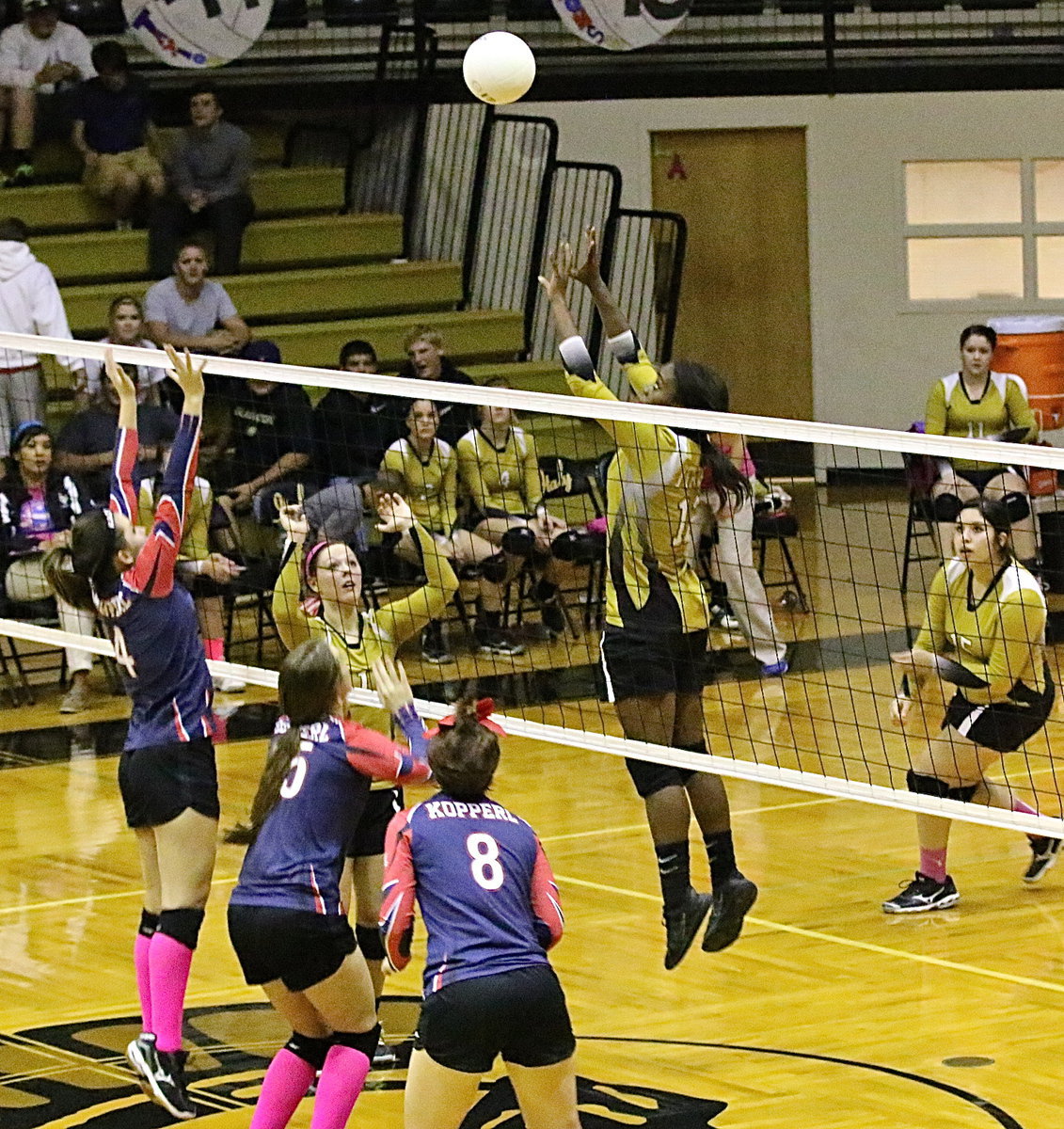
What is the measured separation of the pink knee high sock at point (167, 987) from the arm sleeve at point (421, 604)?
1.12 m

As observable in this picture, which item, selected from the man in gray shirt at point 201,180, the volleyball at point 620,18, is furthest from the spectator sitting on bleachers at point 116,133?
the volleyball at point 620,18

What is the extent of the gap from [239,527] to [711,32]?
785 cm

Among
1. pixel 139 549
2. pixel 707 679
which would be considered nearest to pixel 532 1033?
pixel 139 549

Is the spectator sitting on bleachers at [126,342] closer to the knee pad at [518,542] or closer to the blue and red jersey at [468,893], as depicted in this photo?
the knee pad at [518,542]

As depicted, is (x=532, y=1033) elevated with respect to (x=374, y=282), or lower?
lower

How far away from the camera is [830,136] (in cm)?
1884

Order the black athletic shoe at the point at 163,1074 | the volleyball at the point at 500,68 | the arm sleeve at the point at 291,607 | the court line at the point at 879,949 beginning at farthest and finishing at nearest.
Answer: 1. the volleyball at the point at 500,68
2. the court line at the point at 879,949
3. the arm sleeve at the point at 291,607
4. the black athletic shoe at the point at 163,1074

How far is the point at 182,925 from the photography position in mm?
5973

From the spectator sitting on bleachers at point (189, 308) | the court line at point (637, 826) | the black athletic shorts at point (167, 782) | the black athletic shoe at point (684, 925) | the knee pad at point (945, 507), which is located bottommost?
the court line at point (637, 826)

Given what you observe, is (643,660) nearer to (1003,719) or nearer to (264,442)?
(1003,719)

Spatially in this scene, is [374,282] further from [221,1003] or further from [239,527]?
[221,1003]

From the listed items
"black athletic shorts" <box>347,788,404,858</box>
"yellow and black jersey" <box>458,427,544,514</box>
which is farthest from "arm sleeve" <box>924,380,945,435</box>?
"black athletic shorts" <box>347,788,404,858</box>

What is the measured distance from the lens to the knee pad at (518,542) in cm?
1202

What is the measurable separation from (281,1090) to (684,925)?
1.80 m
